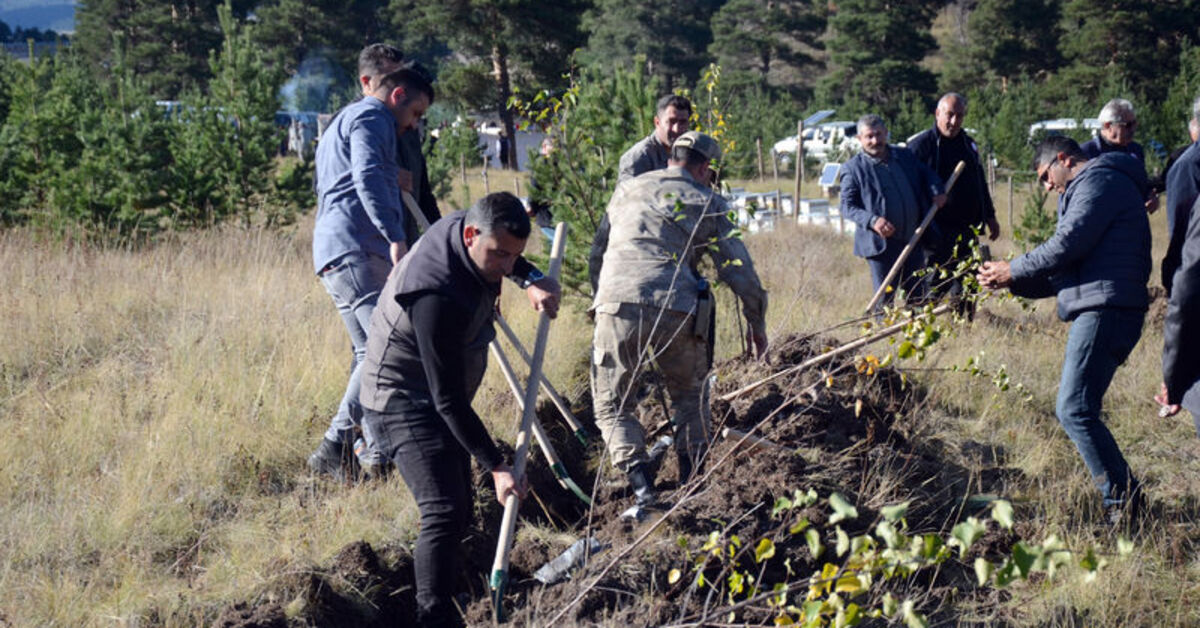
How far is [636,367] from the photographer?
446 centimetres

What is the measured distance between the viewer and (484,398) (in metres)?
5.82

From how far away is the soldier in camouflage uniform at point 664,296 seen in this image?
14.9ft

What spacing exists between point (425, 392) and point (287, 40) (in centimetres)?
4512

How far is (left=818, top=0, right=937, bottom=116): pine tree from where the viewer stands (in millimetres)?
38719

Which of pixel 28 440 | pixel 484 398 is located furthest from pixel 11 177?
pixel 484 398

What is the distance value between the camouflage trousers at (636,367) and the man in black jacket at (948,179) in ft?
10.6

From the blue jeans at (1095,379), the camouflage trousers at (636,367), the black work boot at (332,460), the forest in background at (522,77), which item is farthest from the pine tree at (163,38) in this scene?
the blue jeans at (1095,379)

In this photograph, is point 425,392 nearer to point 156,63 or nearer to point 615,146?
point 615,146

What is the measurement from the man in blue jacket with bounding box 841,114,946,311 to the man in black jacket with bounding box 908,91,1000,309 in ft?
0.97

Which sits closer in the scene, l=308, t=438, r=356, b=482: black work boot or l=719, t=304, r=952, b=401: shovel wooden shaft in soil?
l=719, t=304, r=952, b=401: shovel wooden shaft in soil

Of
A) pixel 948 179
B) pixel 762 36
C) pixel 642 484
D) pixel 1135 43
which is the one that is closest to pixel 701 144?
pixel 642 484

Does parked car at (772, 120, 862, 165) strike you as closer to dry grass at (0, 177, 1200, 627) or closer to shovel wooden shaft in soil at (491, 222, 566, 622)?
dry grass at (0, 177, 1200, 627)

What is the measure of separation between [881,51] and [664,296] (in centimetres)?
3837

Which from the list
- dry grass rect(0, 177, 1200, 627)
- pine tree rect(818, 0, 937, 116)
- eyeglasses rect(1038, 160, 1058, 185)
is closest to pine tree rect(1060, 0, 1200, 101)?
pine tree rect(818, 0, 937, 116)
